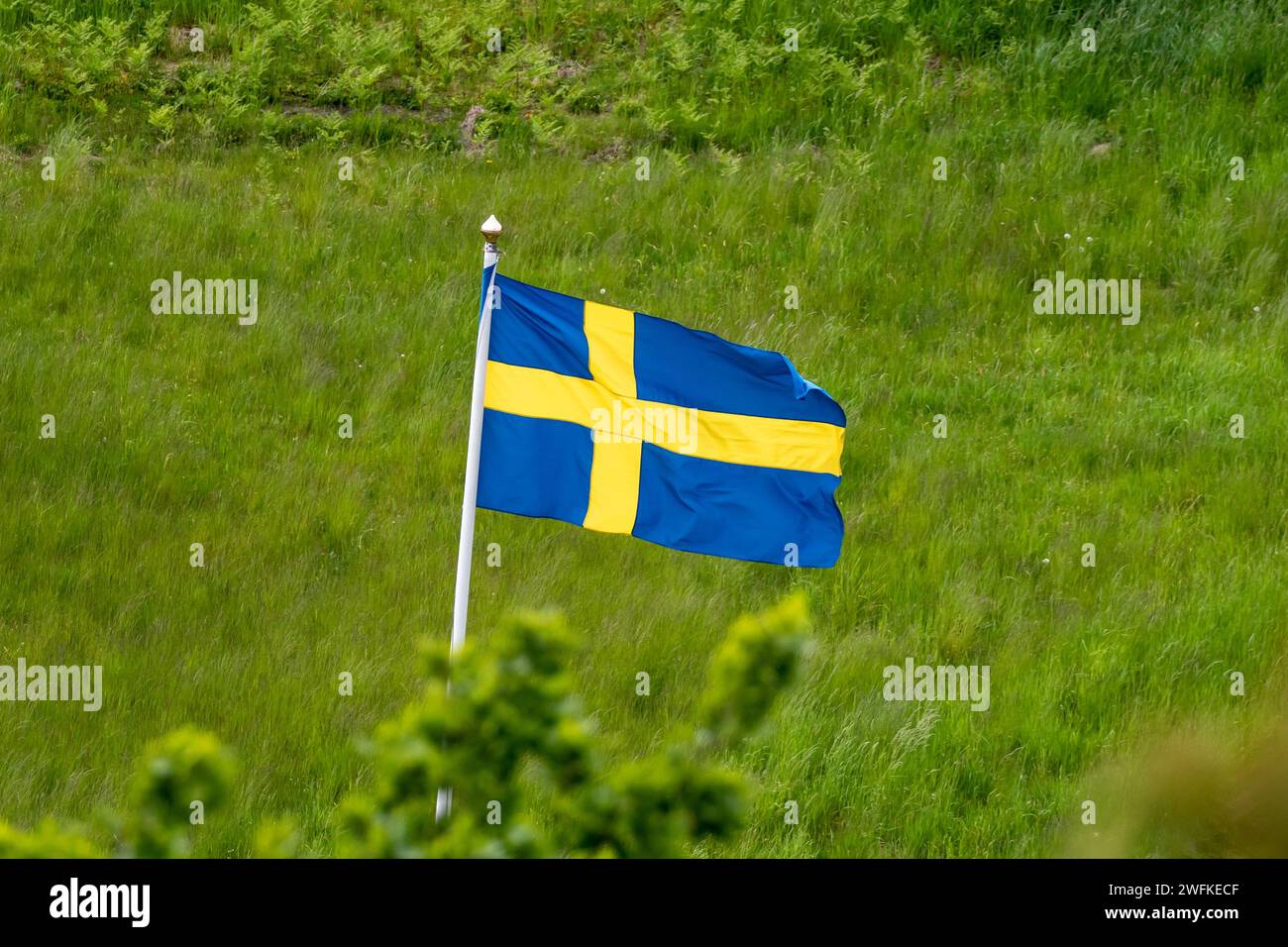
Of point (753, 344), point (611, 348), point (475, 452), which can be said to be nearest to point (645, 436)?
point (611, 348)

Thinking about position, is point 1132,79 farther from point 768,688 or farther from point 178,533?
point 768,688

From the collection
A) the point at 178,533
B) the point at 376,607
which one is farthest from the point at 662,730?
the point at 178,533

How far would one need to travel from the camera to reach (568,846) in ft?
9.34

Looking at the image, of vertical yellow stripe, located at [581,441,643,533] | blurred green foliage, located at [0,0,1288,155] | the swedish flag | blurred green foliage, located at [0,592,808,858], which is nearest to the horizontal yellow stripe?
the swedish flag

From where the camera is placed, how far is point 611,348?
6930 mm

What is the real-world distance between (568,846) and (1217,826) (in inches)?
80.1

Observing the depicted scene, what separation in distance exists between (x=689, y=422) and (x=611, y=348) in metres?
0.52

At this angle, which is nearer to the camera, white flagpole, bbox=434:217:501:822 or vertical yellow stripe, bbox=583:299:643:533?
white flagpole, bbox=434:217:501:822

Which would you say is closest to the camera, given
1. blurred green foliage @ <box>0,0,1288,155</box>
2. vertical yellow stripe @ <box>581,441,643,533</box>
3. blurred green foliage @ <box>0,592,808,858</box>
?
blurred green foliage @ <box>0,592,808,858</box>

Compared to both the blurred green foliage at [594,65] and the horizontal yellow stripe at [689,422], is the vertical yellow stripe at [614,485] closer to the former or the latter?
the horizontal yellow stripe at [689,422]

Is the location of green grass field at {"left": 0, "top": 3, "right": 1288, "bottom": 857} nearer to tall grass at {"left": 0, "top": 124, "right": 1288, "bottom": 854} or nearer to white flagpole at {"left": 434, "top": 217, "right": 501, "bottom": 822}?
tall grass at {"left": 0, "top": 124, "right": 1288, "bottom": 854}

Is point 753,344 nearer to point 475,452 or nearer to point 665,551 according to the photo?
point 665,551

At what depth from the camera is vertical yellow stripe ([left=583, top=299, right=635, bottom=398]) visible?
6.91 meters

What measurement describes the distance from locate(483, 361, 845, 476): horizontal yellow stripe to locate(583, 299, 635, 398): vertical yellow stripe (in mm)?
53
